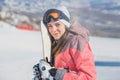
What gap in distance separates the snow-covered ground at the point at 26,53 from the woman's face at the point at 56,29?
220cm

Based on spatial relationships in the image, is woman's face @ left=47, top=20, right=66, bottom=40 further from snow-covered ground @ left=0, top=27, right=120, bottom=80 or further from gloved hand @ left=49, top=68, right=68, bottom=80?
snow-covered ground @ left=0, top=27, right=120, bottom=80

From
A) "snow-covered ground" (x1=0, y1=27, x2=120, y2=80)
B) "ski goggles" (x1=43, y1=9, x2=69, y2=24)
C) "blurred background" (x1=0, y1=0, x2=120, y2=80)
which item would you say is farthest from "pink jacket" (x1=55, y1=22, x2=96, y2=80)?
"blurred background" (x1=0, y1=0, x2=120, y2=80)

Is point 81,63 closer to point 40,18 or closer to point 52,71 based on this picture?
point 52,71

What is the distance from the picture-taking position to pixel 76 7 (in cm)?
827

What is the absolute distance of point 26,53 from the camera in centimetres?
591

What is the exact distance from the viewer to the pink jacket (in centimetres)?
182

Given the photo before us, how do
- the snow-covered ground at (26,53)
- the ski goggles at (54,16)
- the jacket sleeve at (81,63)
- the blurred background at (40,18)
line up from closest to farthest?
1. the jacket sleeve at (81,63)
2. the ski goggles at (54,16)
3. the snow-covered ground at (26,53)
4. the blurred background at (40,18)

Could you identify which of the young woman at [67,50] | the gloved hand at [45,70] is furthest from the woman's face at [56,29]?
the gloved hand at [45,70]

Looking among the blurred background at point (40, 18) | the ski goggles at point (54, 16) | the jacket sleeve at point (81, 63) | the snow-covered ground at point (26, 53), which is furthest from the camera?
the blurred background at point (40, 18)

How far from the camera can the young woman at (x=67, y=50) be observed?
71.8 inches

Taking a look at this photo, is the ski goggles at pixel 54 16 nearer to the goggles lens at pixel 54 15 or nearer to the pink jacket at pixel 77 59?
the goggles lens at pixel 54 15

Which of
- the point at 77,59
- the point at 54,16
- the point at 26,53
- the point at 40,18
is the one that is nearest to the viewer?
the point at 77,59

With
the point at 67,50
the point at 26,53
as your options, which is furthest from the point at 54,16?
the point at 26,53

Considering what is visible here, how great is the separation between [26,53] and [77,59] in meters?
4.13
